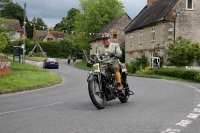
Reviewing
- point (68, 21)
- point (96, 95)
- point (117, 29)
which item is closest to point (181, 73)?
point (96, 95)

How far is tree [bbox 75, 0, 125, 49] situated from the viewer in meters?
65.8

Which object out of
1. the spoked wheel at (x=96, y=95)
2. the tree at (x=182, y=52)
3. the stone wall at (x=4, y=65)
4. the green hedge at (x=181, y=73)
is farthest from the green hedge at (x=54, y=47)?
the spoked wheel at (x=96, y=95)

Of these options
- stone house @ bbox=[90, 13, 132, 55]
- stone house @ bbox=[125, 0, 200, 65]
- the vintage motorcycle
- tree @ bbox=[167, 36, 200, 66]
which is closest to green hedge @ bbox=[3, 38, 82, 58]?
stone house @ bbox=[90, 13, 132, 55]

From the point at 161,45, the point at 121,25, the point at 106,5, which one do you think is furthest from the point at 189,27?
the point at 106,5

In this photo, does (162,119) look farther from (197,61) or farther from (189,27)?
(189,27)

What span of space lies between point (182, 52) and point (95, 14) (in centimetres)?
3564

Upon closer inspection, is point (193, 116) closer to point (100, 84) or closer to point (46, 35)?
point (100, 84)

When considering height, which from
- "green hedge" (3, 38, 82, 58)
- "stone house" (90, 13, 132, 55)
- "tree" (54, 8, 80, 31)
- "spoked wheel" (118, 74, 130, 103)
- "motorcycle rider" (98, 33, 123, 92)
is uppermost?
"tree" (54, 8, 80, 31)

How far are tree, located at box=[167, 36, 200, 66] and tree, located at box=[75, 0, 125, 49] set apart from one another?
33.0 metres

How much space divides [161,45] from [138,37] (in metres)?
7.46

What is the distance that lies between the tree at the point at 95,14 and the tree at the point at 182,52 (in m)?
33.0

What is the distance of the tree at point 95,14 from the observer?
65.8 metres

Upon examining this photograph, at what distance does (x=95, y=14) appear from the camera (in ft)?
217

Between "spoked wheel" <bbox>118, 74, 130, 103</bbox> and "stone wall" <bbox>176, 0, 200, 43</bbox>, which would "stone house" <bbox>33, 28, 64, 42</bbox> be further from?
"spoked wheel" <bbox>118, 74, 130, 103</bbox>
